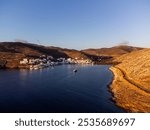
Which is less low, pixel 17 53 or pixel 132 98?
pixel 17 53

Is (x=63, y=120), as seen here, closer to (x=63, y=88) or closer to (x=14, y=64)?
(x=63, y=88)

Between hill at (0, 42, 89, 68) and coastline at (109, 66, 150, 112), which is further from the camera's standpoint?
hill at (0, 42, 89, 68)

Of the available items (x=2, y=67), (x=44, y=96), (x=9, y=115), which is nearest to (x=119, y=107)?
(x=44, y=96)

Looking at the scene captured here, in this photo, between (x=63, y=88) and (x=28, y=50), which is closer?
(x=63, y=88)

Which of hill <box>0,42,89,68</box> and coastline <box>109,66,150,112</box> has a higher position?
hill <box>0,42,89,68</box>

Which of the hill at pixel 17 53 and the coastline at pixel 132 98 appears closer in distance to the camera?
the coastline at pixel 132 98

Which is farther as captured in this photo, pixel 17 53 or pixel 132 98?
pixel 17 53

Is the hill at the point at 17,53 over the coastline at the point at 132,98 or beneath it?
over

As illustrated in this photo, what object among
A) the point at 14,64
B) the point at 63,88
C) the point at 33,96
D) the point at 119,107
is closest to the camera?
the point at 119,107

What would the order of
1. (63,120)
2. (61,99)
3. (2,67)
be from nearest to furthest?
(63,120) → (61,99) → (2,67)

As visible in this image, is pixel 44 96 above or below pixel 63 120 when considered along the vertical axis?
below
